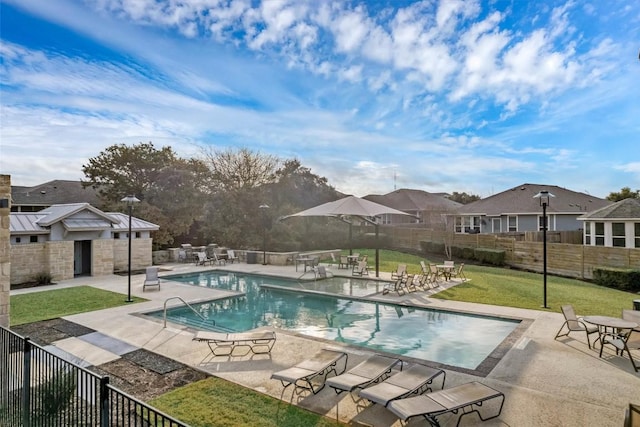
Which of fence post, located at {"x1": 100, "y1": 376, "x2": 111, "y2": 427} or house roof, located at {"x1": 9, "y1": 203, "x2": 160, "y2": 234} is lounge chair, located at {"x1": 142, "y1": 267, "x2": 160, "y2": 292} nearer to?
house roof, located at {"x1": 9, "y1": 203, "x2": 160, "y2": 234}

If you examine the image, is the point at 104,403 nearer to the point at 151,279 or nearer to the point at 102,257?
the point at 151,279

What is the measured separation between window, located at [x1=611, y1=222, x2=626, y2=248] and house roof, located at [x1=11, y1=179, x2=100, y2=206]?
3861cm

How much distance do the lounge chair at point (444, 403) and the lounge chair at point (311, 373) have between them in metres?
1.48

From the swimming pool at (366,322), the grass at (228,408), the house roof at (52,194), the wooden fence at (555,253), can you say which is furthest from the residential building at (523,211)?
the house roof at (52,194)

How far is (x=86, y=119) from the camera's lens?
15.1m

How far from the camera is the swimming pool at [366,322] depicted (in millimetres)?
8312

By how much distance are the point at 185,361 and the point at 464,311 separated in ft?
25.6

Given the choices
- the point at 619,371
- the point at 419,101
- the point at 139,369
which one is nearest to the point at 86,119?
the point at 139,369

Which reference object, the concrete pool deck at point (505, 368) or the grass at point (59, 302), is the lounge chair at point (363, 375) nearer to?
the concrete pool deck at point (505, 368)

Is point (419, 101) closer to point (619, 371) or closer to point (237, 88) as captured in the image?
point (237, 88)

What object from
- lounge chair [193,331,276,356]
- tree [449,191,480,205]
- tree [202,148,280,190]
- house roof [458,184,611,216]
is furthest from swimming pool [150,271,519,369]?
tree [449,191,480,205]

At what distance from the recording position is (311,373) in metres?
5.56

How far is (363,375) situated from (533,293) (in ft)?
35.1

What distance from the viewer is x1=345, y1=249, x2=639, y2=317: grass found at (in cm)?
1136
